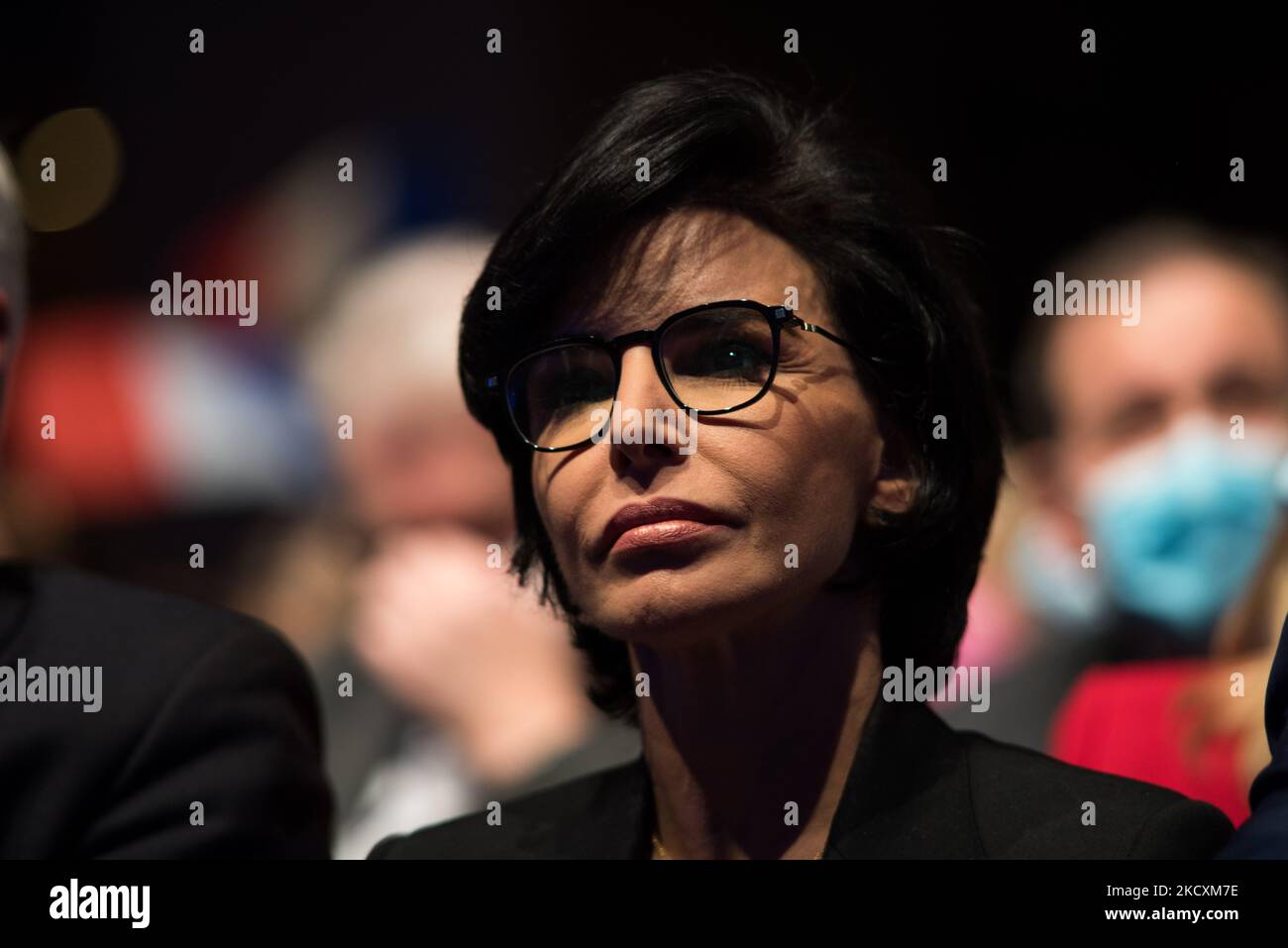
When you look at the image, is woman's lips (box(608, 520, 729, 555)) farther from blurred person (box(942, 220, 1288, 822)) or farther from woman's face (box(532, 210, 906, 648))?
blurred person (box(942, 220, 1288, 822))

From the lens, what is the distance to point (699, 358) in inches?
80.4

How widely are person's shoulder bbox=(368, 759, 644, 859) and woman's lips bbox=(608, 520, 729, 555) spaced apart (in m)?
0.51

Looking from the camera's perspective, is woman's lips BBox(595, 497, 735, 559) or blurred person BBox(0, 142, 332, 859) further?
blurred person BBox(0, 142, 332, 859)

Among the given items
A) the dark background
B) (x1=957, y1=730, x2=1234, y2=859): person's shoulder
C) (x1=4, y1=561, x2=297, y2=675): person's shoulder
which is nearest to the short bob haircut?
(x1=957, y1=730, x2=1234, y2=859): person's shoulder

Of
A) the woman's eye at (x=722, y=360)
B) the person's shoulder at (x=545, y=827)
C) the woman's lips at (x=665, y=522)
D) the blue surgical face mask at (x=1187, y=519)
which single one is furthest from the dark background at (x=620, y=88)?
the person's shoulder at (x=545, y=827)

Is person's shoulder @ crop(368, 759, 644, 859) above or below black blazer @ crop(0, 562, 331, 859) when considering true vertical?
below

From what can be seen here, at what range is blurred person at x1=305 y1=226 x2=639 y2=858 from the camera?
3.81 meters

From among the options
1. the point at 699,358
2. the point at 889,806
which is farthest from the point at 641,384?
the point at 889,806

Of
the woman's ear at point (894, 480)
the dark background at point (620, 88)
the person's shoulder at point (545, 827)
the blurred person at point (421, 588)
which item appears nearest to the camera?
the woman's ear at point (894, 480)

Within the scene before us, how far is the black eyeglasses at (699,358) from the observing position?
203cm

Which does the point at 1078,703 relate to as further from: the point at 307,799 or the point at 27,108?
the point at 27,108

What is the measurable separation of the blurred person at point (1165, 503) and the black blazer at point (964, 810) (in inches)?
37.2

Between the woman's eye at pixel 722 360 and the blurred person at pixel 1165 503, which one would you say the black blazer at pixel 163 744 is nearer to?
the woman's eye at pixel 722 360

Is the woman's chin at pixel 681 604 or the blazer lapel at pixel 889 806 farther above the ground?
the woman's chin at pixel 681 604
